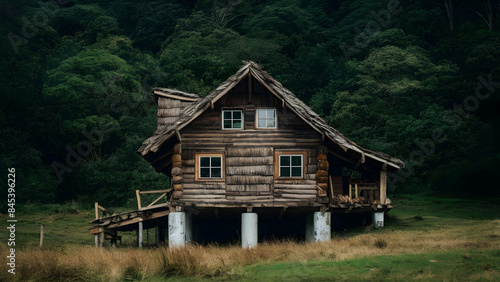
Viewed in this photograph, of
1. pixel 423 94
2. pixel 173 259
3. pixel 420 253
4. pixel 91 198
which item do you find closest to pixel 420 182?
pixel 423 94

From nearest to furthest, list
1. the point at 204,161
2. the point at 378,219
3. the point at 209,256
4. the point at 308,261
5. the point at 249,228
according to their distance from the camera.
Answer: the point at 209,256 → the point at 308,261 → the point at 249,228 → the point at 204,161 → the point at 378,219

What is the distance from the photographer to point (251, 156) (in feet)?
130

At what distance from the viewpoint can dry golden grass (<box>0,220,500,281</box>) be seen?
27.4 metres

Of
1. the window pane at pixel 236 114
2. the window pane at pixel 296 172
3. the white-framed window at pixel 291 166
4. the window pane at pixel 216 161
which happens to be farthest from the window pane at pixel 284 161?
the window pane at pixel 216 161

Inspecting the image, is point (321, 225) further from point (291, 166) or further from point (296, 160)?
point (296, 160)

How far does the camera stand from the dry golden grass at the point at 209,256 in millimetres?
27391

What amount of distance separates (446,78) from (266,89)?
138 ft

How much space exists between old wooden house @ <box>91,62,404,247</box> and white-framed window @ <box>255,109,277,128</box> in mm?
53

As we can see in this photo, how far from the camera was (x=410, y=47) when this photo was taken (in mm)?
82188

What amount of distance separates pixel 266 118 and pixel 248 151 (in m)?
2.04

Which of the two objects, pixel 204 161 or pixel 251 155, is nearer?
pixel 251 155

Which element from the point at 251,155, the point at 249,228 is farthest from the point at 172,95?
the point at 249,228

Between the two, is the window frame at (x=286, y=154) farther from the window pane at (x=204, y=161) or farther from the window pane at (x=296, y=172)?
the window pane at (x=204, y=161)

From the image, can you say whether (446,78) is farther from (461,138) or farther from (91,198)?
(91,198)
